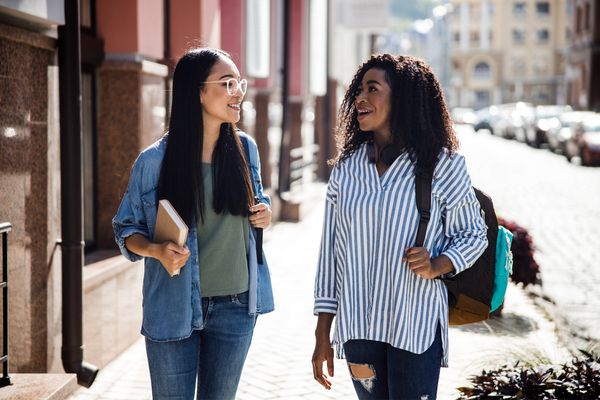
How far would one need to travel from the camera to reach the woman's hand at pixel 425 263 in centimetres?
314

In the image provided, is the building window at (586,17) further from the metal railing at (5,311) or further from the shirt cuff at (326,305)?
the shirt cuff at (326,305)

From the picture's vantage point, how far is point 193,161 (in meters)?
3.41

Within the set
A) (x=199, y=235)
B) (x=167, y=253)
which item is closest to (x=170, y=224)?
(x=167, y=253)

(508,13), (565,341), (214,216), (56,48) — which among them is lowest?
(565,341)

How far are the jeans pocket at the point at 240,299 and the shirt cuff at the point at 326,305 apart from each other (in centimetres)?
27

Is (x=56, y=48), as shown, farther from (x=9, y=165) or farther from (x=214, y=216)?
(x=214, y=216)

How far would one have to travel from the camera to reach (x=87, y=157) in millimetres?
7613

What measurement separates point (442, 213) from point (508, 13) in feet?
379

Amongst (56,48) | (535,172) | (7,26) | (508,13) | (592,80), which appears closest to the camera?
(7,26)

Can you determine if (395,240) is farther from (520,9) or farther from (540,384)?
(520,9)

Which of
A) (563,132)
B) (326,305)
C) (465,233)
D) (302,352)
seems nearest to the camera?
(465,233)

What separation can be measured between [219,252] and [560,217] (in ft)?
45.5

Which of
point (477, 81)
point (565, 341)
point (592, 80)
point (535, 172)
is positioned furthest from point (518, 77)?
point (565, 341)

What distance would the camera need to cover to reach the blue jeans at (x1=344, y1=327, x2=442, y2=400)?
3184 mm
